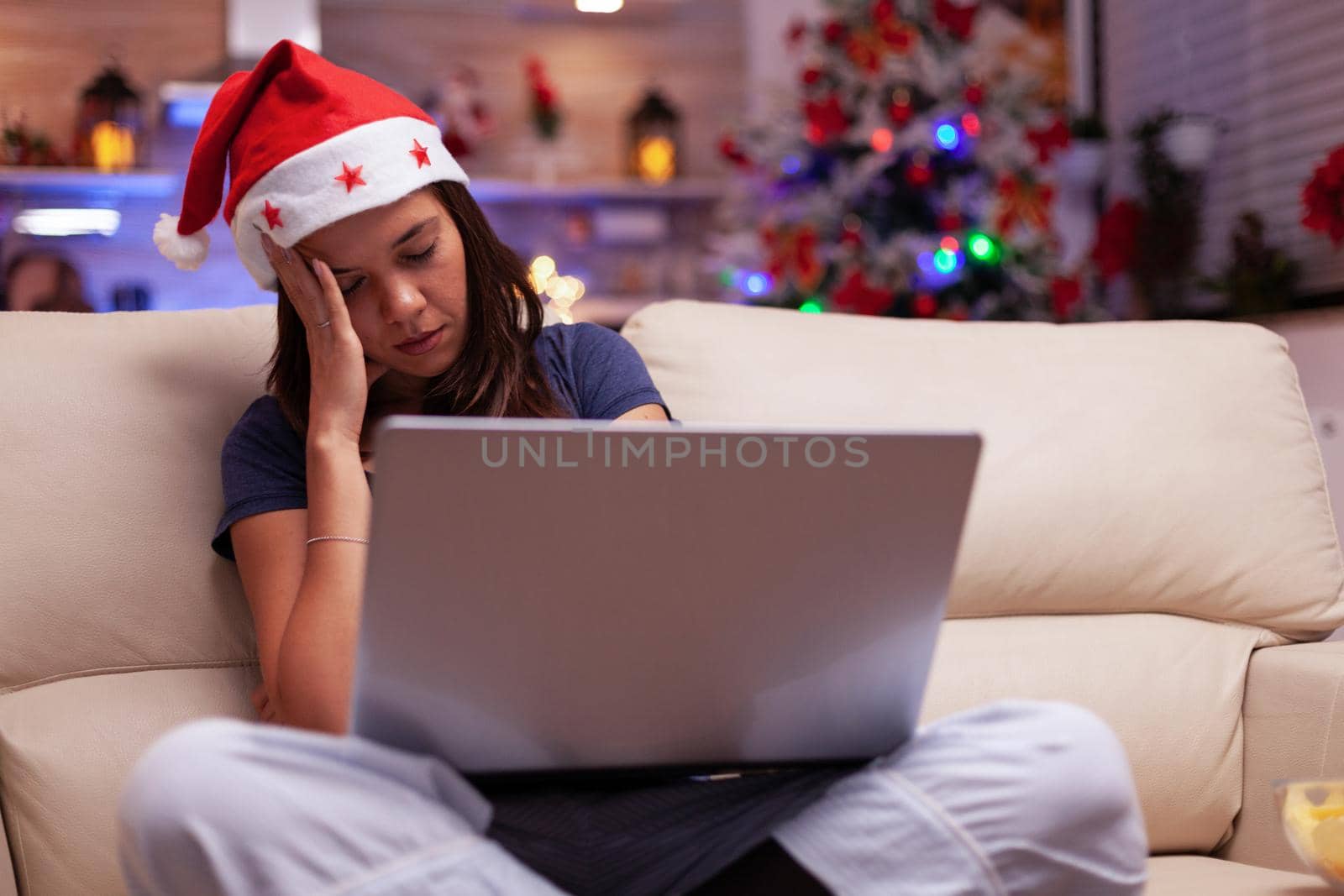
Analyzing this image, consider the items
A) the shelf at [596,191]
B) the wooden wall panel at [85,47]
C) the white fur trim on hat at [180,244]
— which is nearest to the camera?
the white fur trim on hat at [180,244]

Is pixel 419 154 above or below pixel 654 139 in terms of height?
below

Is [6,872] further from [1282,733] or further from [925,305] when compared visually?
[925,305]

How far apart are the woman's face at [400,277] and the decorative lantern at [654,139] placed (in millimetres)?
3161

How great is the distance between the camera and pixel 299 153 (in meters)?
1.32

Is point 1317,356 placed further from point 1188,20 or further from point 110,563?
point 110,563

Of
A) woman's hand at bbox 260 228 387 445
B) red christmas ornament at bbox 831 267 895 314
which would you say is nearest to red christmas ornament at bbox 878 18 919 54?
red christmas ornament at bbox 831 267 895 314

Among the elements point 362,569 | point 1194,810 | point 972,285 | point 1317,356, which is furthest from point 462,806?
point 972,285

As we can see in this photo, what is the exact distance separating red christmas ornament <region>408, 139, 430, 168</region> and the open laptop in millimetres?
726

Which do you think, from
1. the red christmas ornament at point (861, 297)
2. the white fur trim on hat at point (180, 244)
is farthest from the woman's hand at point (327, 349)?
the red christmas ornament at point (861, 297)

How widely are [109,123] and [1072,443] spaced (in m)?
3.49

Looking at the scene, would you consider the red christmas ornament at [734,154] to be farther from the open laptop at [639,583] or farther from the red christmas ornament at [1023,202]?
the open laptop at [639,583]

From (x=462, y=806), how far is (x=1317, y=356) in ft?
9.16

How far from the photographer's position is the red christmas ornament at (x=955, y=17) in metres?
3.71

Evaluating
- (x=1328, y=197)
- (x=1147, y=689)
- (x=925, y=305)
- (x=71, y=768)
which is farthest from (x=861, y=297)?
(x=71, y=768)
